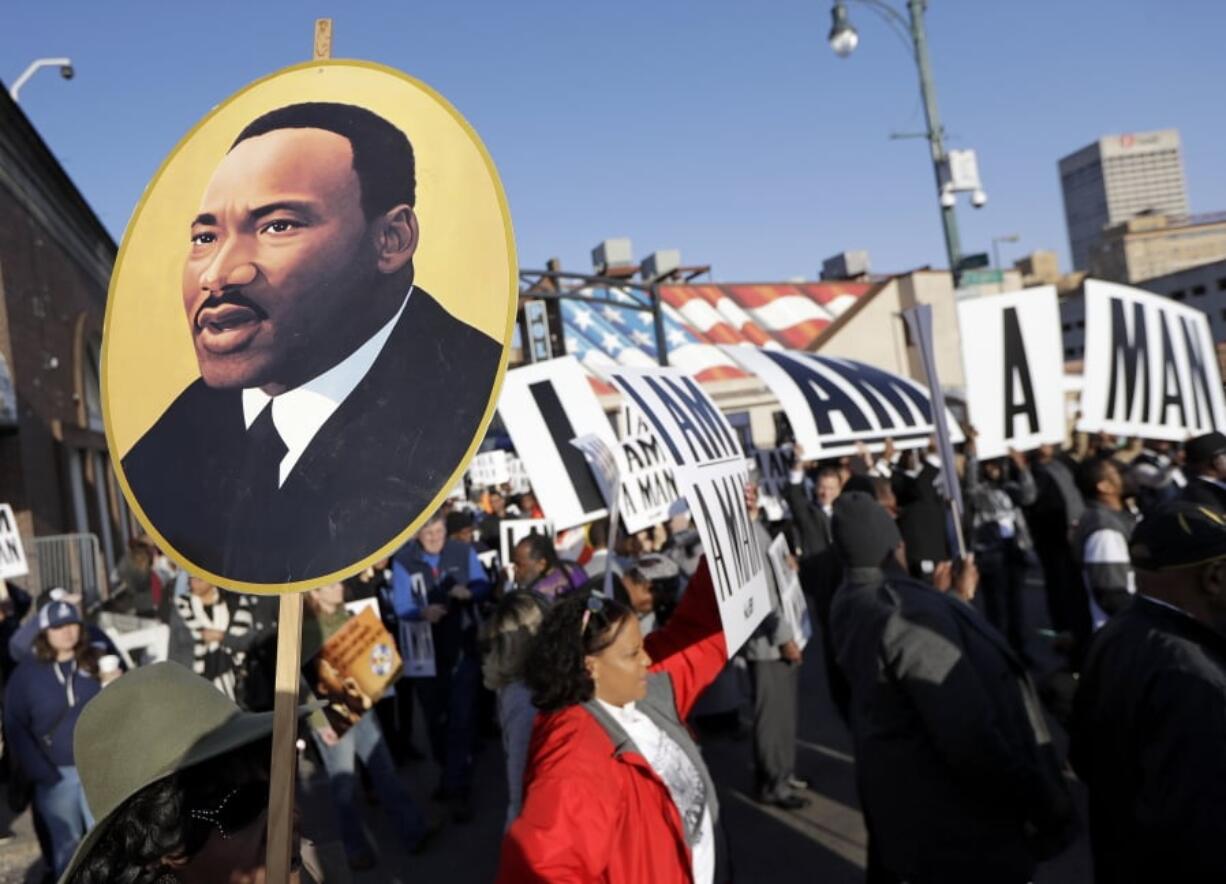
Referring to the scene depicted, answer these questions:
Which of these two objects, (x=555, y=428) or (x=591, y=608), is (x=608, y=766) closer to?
(x=591, y=608)

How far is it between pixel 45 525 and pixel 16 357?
9.16 ft

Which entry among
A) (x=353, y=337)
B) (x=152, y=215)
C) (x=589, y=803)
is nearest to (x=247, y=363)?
(x=353, y=337)

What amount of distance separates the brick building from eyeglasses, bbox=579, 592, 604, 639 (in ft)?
50.8

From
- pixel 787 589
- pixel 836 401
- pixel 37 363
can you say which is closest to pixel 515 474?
pixel 37 363

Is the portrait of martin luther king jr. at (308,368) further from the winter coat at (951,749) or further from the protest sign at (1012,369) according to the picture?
the protest sign at (1012,369)

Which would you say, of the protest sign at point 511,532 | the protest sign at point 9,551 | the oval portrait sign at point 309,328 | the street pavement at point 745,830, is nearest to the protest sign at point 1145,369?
the street pavement at point 745,830

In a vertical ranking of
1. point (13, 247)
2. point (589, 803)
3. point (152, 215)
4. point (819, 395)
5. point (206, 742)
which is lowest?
point (589, 803)

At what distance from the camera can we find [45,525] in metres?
17.4

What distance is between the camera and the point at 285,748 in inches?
65.4

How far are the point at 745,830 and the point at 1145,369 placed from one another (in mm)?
3464

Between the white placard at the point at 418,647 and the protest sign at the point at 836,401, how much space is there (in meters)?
2.93

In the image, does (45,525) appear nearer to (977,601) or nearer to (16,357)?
(16,357)

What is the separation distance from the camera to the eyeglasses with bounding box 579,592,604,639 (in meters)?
2.93

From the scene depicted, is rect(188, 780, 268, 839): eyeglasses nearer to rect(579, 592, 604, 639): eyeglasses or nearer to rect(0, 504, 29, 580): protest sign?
rect(579, 592, 604, 639): eyeglasses
